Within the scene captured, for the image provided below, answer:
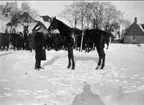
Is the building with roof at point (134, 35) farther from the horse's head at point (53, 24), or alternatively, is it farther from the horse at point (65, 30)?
the horse's head at point (53, 24)

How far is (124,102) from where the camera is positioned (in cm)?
593

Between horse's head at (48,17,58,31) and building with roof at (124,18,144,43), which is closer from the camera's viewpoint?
horse's head at (48,17,58,31)

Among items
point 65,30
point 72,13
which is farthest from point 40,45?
point 72,13

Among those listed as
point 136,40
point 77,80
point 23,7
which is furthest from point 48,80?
point 136,40

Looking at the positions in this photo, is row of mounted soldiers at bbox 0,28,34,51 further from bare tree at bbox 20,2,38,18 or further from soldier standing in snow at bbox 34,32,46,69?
bare tree at bbox 20,2,38,18

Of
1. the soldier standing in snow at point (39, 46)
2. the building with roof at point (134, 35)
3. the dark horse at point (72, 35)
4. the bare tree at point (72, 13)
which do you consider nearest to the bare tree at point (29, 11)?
the bare tree at point (72, 13)

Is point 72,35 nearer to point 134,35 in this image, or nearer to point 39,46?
point 39,46

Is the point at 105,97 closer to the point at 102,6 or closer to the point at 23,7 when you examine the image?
the point at 102,6

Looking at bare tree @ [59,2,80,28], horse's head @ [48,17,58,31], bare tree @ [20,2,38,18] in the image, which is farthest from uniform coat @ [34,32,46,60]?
bare tree @ [20,2,38,18]

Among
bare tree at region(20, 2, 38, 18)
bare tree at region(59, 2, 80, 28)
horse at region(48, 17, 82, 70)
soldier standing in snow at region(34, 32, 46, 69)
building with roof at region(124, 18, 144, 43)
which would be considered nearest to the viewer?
soldier standing in snow at region(34, 32, 46, 69)

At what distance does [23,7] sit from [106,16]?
22.5m

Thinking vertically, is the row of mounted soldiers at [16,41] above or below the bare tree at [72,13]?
below

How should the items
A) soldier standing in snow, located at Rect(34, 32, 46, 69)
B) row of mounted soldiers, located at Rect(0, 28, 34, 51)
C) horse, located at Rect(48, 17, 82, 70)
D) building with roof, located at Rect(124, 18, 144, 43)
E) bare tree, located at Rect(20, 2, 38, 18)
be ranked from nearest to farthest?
1. soldier standing in snow, located at Rect(34, 32, 46, 69)
2. horse, located at Rect(48, 17, 82, 70)
3. row of mounted soldiers, located at Rect(0, 28, 34, 51)
4. bare tree, located at Rect(20, 2, 38, 18)
5. building with roof, located at Rect(124, 18, 144, 43)

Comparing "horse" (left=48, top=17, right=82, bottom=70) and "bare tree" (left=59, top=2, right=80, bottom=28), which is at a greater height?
"bare tree" (left=59, top=2, right=80, bottom=28)
